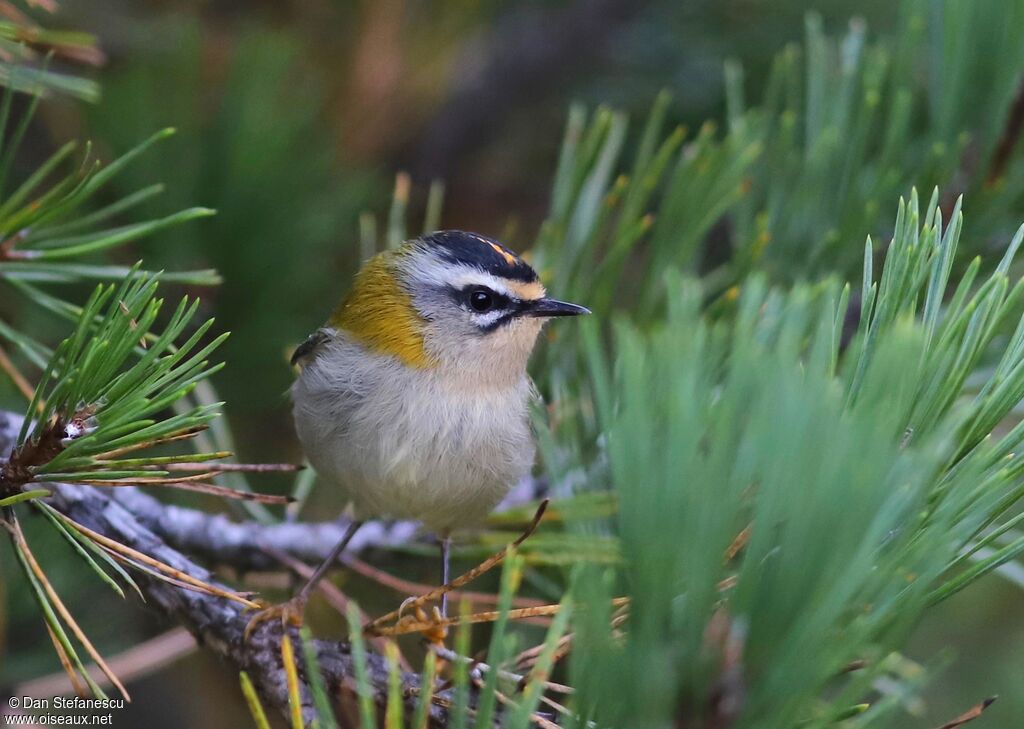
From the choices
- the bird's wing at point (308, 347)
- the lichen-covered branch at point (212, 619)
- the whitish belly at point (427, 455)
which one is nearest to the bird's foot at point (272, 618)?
the lichen-covered branch at point (212, 619)

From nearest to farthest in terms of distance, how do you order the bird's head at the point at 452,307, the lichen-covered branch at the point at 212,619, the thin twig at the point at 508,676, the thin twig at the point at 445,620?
the thin twig at the point at 508,676, the thin twig at the point at 445,620, the lichen-covered branch at the point at 212,619, the bird's head at the point at 452,307

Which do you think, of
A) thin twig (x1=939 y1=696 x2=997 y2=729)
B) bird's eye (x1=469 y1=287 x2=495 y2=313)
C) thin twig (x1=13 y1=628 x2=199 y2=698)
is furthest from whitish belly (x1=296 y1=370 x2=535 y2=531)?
thin twig (x1=939 y1=696 x2=997 y2=729)

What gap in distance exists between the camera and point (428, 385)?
1852 mm

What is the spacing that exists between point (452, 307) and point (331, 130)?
0.50 meters

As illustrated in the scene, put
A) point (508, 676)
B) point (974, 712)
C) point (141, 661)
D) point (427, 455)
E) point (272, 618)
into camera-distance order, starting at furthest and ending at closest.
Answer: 1. point (427, 455)
2. point (141, 661)
3. point (272, 618)
4. point (508, 676)
5. point (974, 712)

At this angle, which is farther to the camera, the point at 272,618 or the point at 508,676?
the point at 272,618

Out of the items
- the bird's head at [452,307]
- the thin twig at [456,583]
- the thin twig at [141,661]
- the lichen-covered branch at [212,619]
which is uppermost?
the bird's head at [452,307]

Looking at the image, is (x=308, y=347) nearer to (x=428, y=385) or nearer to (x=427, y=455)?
(x=428, y=385)

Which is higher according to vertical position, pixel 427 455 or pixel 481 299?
pixel 481 299

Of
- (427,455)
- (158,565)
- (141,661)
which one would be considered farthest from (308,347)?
(158,565)

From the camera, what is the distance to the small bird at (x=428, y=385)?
1.73 metres

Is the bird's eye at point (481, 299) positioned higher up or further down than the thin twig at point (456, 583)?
higher up

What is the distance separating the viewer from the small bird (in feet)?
5.67

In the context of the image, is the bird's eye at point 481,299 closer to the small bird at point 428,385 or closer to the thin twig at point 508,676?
the small bird at point 428,385
